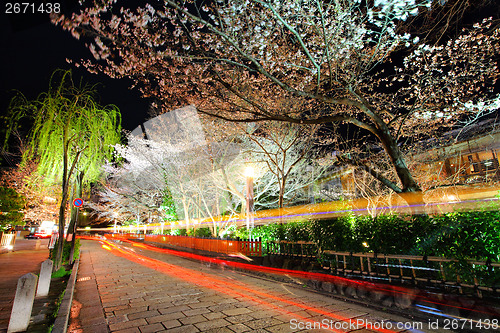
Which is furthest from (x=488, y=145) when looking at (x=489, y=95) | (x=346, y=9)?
(x=346, y=9)

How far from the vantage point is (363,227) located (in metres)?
6.98

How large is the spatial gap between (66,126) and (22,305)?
751 centimetres

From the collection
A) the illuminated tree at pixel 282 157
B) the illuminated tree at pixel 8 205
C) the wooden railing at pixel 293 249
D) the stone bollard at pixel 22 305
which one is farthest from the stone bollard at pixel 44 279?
the illuminated tree at pixel 8 205

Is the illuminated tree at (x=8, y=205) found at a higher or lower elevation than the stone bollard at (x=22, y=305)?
higher

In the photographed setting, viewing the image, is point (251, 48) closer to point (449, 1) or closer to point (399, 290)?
point (449, 1)

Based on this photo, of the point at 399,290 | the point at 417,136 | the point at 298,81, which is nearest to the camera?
the point at 399,290

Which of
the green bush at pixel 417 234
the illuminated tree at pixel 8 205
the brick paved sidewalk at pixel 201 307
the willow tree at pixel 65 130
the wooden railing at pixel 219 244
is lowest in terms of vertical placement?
the brick paved sidewalk at pixel 201 307

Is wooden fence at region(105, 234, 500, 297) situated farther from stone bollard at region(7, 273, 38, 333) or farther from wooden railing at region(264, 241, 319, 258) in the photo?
stone bollard at region(7, 273, 38, 333)

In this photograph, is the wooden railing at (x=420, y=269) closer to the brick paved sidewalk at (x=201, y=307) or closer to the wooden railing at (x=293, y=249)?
the wooden railing at (x=293, y=249)

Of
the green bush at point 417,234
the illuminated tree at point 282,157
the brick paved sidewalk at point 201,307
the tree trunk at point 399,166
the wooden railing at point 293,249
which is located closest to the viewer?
the brick paved sidewalk at point 201,307

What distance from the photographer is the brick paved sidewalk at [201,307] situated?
4562 millimetres

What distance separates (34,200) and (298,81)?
108 ft

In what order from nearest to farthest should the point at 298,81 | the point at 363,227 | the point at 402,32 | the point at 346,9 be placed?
the point at 363,227, the point at 346,9, the point at 402,32, the point at 298,81

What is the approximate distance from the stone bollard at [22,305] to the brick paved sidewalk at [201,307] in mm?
782
